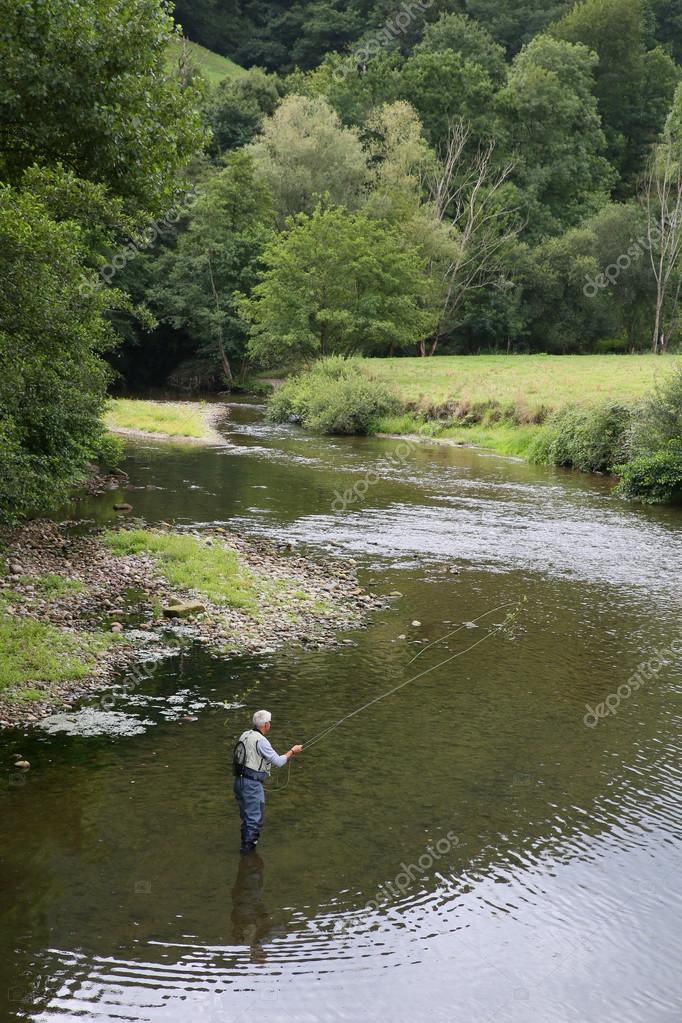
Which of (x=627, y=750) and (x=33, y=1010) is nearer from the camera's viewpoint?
(x=33, y=1010)

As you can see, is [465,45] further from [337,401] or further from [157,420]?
[157,420]

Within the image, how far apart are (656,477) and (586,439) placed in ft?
26.3

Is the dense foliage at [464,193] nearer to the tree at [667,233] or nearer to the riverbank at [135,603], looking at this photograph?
the tree at [667,233]

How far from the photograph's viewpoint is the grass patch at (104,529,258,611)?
19297mm

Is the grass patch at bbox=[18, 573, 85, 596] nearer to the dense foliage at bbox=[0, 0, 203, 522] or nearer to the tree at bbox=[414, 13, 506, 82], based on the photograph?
the dense foliage at bbox=[0, 0, 203, 522]

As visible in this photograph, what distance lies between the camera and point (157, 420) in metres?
51.3

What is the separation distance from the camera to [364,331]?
66000 mm

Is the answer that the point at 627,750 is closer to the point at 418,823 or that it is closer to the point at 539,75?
the point at 418,823

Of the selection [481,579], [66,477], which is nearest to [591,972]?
[481,579]

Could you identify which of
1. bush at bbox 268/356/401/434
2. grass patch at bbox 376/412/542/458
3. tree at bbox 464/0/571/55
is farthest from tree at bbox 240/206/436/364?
tree at bbox 464/0/571/55

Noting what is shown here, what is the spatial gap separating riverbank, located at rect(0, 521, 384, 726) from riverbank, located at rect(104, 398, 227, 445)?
23.8 m

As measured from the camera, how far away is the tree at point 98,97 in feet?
40.7

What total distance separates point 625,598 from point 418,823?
1141 cm

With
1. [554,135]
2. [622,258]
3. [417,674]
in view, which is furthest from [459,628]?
[554,135]
